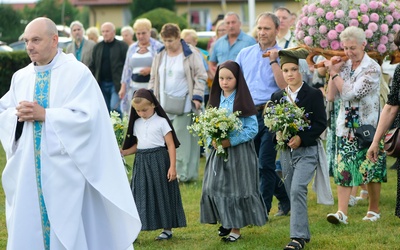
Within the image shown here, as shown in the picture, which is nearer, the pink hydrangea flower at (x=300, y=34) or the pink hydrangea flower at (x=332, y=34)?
the pink hydrangea flower at (x=332, y=34)

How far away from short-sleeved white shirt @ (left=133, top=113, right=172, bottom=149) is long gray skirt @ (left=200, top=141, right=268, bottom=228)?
0.65 m

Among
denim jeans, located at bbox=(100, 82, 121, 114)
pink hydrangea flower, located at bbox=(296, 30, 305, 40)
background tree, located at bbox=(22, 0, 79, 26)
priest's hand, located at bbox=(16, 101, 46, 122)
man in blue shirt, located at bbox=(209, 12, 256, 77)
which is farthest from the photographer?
background tree, located at bbox=(22, 0, 79, 26)

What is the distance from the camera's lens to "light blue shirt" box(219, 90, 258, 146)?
8945mm

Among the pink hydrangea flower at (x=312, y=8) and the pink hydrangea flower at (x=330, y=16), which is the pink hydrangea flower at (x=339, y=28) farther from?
the pink hydrangea flower at (x=312, y=8)

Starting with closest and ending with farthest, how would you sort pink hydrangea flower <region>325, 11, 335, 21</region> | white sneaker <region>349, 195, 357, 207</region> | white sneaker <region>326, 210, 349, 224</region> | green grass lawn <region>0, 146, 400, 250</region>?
green grass lawn <region>0, 146, 400, 250</region> < white sneaker <region>326, 210, 349, 224</region> < pink hydrangea flower <region>325, 11, 335, 21</region> < white sneaker <region>349, 195, 357, 207</region>

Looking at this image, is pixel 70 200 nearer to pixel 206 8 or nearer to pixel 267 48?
pixel 267 48

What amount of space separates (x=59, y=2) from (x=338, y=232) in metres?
53.1

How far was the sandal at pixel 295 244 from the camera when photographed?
859 cm

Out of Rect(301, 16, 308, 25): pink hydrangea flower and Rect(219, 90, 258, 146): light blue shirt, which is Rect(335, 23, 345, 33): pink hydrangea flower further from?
Rect(219, 90, 258, 146): light blue shirt

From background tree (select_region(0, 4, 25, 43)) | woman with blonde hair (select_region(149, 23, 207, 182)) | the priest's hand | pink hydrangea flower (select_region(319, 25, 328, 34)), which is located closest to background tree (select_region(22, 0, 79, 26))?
background tree (select_region(0, 4, 25, 43))

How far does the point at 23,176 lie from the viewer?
286 inches

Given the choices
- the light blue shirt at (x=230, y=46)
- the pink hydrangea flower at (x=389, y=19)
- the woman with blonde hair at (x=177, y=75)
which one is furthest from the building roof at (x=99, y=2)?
the pink hydrangea flower at (x=389, y=19)

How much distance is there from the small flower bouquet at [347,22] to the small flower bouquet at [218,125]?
179 cm

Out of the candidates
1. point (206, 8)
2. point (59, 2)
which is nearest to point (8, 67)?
point (59, 2)
